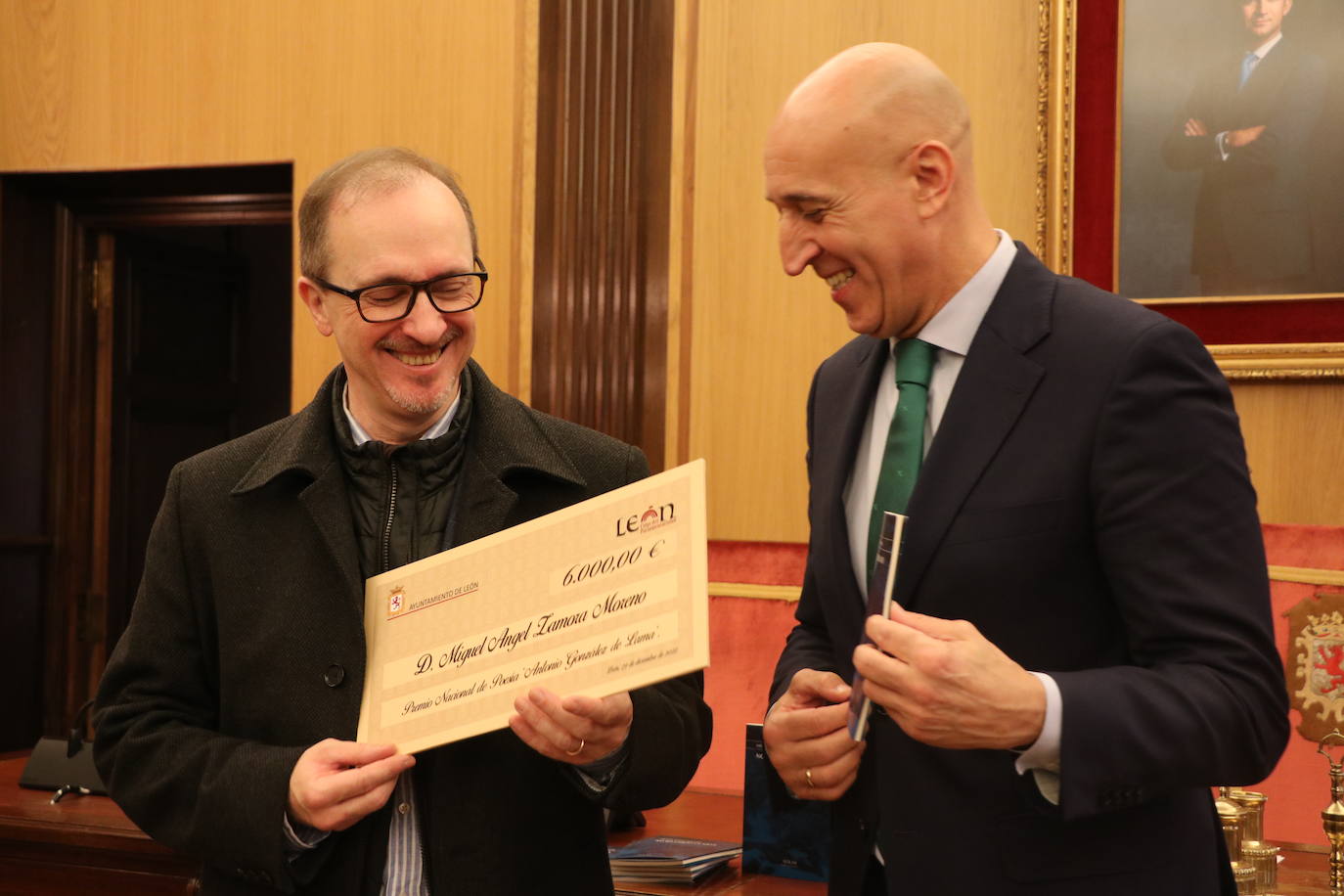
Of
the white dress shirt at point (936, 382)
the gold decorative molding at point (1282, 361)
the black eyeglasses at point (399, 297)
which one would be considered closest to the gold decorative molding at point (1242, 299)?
the gold decorative molding at point (1282, 361)

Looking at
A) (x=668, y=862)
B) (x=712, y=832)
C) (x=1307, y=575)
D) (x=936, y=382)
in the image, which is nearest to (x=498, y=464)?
(x=936, y=382)

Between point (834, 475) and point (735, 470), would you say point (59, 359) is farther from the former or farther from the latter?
point (834, 475)

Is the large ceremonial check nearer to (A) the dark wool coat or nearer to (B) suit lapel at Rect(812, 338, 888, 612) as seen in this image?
(A) the dark wool coat

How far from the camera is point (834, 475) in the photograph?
5.26 feet

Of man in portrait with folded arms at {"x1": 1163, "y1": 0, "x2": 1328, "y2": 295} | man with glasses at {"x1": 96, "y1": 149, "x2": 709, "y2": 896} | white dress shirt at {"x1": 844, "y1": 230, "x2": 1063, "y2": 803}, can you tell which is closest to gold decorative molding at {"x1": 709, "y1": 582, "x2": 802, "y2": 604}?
man in portrait with folded arms at {"x1": 1163, "y1": 0, "x2": 1328, "y2": 295}

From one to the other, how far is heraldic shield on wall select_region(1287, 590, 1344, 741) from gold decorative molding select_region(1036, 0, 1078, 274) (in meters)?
1.34

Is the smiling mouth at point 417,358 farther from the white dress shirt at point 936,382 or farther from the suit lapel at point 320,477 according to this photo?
the white dress shirt at point 936,382

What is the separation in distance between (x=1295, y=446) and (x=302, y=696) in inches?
115

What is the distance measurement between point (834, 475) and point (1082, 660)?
1.23 feet

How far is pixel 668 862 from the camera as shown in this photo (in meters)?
2.17

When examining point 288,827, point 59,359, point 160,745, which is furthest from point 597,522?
point 59,359

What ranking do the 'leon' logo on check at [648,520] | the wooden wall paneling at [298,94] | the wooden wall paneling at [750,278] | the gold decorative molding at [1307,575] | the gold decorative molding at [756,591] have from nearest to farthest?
the 'leon' logo on check at [648,520] < the gold decorative molding at [1307,575] < the gold decorative molding at [756,591] < the wooden wall paneling at [750,278] < the wooden wall paneling at [298,94]

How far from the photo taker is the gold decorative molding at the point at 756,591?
12.2 feet

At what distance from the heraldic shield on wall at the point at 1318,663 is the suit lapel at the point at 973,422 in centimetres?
154
